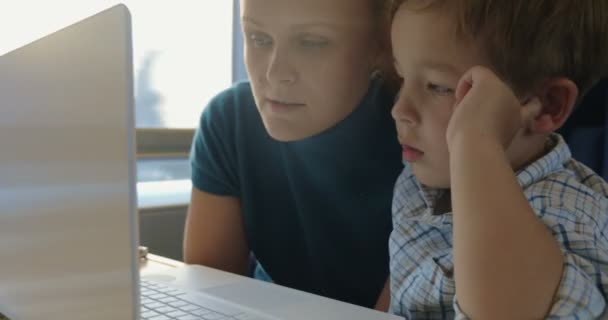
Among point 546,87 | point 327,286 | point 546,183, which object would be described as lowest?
point 327,286

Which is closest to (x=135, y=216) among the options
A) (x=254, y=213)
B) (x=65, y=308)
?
(x=65, y=308)

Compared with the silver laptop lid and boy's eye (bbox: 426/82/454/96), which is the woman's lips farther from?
the silver laptop lid

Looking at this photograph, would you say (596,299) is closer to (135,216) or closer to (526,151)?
(526,151)

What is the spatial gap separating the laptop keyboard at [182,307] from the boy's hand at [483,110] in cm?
27

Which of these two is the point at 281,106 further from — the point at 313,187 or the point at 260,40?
the point at 313,187

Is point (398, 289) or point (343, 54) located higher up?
point (343, 54)

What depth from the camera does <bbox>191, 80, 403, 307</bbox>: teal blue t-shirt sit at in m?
0.93

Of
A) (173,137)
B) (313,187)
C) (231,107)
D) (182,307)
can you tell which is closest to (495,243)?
(182,307)

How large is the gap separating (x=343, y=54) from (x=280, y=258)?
1.37 feet

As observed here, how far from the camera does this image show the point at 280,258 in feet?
3.37

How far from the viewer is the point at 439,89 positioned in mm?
646

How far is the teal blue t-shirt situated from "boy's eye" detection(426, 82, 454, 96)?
0.23 metres

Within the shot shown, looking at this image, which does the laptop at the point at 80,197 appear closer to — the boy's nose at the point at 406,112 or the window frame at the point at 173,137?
the boy's nose at the point at 406,112

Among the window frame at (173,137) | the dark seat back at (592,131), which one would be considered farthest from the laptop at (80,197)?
the window frame at (173,137)
